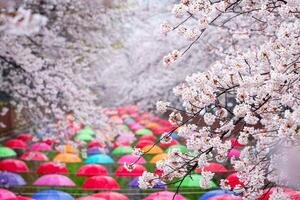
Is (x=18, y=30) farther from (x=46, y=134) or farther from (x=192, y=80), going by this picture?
(x=192, y=80)

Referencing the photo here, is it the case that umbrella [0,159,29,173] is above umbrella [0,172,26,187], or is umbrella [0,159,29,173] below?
above

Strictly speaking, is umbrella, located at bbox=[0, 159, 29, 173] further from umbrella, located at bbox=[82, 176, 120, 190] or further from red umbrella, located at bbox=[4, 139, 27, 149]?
red umbrella, located at bbox=[4, 139, 27, 149]

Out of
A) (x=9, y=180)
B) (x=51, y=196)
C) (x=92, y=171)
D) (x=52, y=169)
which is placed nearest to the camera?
(x=51, y=196)

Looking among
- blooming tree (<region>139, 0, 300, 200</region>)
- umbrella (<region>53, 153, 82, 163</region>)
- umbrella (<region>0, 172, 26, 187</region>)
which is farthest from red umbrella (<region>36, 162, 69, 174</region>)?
blooming tree (<region>139, 0, 300, 200</region>)

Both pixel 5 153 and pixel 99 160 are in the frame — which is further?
pixel 5 153

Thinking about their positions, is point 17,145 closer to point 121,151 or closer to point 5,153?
→ point 5,153

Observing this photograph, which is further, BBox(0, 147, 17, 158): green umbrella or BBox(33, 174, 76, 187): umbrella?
BBox(0, 147, 17, 158): green umbrella

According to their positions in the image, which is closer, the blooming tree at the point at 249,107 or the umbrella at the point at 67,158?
the blooming tree at the point at 249,107

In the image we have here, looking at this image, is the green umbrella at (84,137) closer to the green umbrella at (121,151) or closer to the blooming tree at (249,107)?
the green umbrella at (121,151)

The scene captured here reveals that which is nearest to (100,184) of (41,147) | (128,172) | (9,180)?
(128,172)

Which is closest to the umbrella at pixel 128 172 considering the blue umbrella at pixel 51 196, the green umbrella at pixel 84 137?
the blue umbrella at pixel 51 196

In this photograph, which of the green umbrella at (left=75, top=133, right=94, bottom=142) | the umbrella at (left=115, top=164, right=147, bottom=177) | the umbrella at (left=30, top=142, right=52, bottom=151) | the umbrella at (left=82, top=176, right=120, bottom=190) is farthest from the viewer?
the green umbrella at (left=75, top=133, right=94, bottom=142)

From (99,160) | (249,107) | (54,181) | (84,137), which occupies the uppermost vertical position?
(84,137)

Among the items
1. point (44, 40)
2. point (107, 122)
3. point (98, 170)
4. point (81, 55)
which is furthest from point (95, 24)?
point (98, 170)
